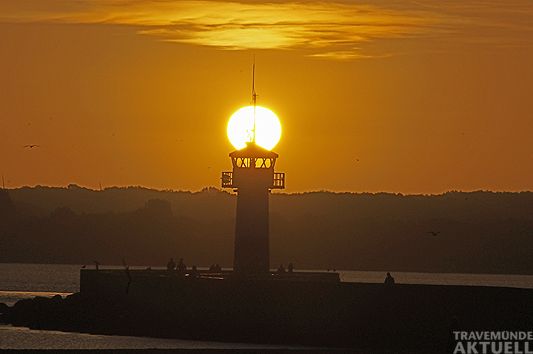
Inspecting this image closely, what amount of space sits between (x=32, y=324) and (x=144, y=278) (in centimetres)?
1008

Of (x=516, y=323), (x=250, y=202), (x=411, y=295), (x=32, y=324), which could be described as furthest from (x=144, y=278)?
(x=516, y=323)

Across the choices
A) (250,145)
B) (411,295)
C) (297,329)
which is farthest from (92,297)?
(411,295)

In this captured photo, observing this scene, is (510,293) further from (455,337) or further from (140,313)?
(140,313)

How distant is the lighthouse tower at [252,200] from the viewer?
183 ft

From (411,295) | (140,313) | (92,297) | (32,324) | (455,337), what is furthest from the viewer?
(32,324)

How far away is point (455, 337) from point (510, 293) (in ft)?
7.35

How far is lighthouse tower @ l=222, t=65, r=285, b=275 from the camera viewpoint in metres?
55.8

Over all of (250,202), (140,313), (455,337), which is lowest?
(455,337)

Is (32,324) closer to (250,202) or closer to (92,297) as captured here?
(92,297)

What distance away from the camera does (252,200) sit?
185ft

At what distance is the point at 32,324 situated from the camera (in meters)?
61.5

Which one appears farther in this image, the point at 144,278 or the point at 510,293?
the point at 144,278

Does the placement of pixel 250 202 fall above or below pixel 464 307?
above

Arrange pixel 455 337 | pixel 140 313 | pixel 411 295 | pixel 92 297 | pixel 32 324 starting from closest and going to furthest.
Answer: pixel 455 337 → pixel 411 295 → pixel 140 313 → pixel 92 297 → pixel 32 324
